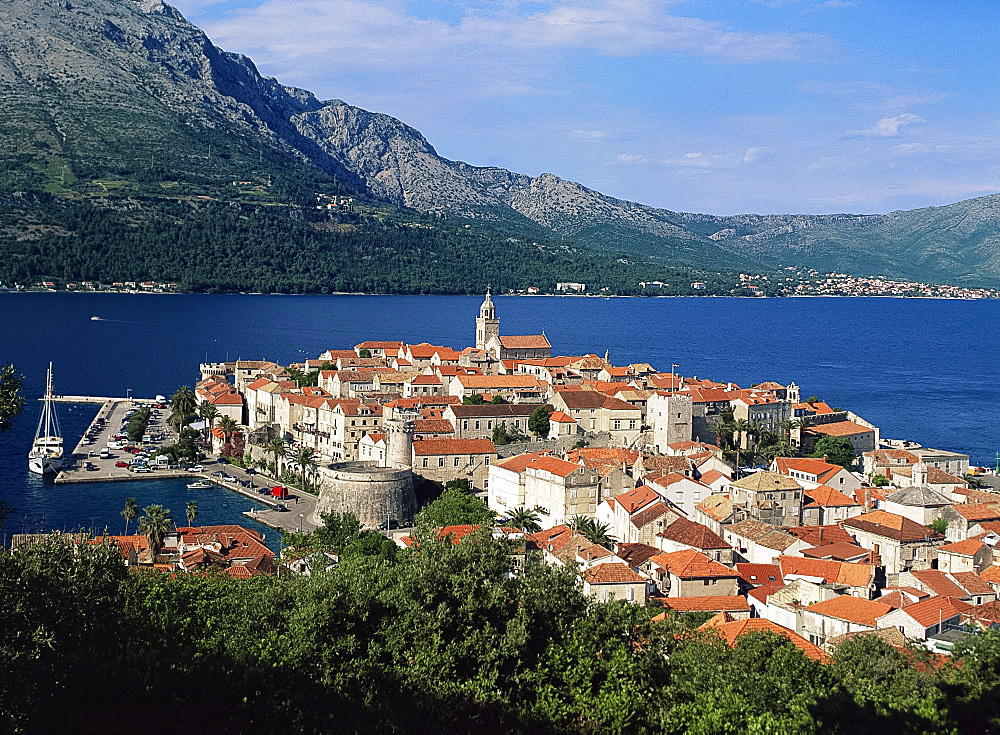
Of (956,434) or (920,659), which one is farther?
(956,434)

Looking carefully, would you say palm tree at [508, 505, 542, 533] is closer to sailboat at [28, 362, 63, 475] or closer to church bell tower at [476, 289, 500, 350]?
sailboat at [28, 362, 63, 475]

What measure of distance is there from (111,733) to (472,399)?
1704 inches

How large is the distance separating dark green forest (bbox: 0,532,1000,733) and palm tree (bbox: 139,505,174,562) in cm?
1431

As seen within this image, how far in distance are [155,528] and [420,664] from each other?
22.2 metres

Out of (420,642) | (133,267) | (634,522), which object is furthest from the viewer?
(133,267)

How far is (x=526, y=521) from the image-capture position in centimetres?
4050

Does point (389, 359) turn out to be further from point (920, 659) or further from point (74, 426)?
point (920, 659)

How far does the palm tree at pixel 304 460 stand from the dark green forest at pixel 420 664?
3144 cm

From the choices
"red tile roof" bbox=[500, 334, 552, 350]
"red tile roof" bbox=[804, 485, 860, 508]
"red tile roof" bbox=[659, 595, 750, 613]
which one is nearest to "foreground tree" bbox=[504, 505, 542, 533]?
"red tile roof" bbox=[804, 485, 860, 508]

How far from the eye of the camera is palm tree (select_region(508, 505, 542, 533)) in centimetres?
4038

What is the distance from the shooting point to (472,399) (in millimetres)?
57438

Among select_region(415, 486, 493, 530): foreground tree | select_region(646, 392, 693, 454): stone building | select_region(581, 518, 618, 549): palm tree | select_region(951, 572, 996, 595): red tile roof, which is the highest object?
select_region(646, 392, 693, 454): stone building

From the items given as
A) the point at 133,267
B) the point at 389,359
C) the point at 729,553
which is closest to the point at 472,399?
the point at 389,359

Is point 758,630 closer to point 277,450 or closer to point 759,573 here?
point 759,573
